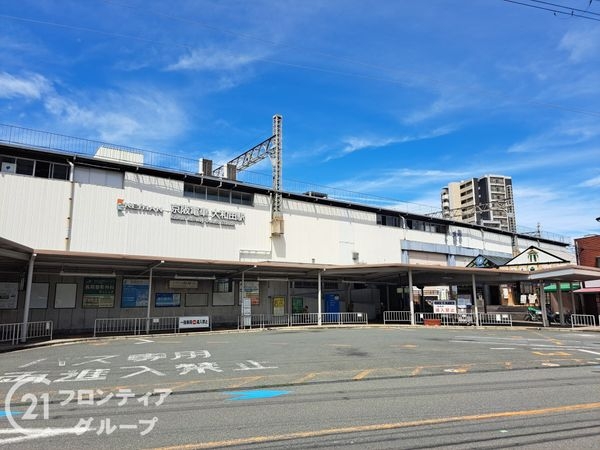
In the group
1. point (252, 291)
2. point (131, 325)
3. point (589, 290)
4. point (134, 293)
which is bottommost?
point (131, 325)

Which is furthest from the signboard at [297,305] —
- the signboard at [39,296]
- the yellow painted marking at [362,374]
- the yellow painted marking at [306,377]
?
the yellow painted marking at [306,377]

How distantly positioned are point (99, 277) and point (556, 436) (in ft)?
76.1

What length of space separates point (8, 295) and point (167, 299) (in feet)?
25.7

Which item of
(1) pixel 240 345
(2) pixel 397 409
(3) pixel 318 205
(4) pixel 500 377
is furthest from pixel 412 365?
(3) pixel 318 205

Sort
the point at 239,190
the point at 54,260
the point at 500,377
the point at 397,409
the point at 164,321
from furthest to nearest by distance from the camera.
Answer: the point at 239,190, the point at 164,321, the point at 54,260, the point at 500,377, the point at 397,409

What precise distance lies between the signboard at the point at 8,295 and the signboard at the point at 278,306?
14.8 meters

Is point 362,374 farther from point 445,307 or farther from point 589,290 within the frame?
point 589,290

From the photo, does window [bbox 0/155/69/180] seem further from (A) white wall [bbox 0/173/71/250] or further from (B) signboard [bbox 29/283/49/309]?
(B) signboard [bbox 29/283/49/309]

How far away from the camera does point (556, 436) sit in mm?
5359

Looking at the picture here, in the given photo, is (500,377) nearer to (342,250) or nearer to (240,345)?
(240,345)

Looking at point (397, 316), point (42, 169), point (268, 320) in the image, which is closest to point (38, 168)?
point (42, 169)

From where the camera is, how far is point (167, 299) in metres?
26.2

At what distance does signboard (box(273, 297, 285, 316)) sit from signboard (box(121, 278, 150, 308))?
863 cm

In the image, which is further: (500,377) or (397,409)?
(500,377)
